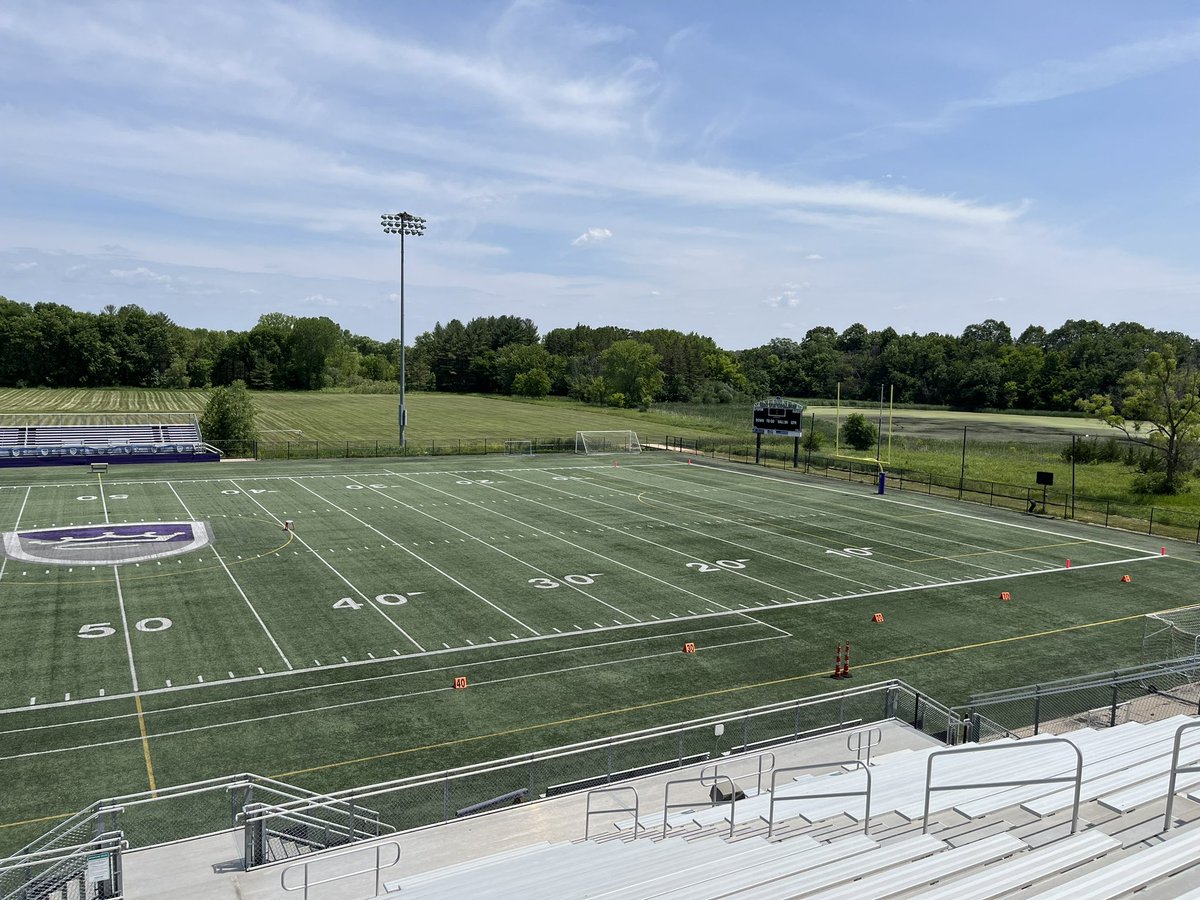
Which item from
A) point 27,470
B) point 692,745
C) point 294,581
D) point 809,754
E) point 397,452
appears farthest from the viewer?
point 397,452

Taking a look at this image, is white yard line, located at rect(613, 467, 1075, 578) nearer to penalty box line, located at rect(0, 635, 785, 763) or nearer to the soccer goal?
penalty box line, located at rect(0, 635, 785, 763)

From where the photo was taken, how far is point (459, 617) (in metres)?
23.7

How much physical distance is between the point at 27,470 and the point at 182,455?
25.6ft

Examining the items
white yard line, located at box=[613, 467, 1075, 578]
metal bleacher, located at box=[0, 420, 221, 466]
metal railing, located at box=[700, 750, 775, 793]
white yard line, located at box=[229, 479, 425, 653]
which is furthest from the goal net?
metal bleacher, located at box=[0, 420, 221, 466]

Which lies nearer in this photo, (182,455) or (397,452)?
(182,455)

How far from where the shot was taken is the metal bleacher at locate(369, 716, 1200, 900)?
7.60 meters

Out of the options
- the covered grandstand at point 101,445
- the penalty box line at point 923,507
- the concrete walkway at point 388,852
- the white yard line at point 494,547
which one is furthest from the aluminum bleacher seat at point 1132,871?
the covered grandstand at point 101,445

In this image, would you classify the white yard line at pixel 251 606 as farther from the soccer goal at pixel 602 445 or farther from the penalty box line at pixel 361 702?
the soccer goal at pixel 602 445

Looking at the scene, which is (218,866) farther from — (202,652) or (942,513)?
(942,513)

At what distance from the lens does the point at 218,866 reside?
11.0 metres

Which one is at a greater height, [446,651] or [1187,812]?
[1187,812]

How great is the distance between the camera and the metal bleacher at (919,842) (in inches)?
299

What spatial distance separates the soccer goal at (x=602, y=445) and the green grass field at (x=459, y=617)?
20181mm

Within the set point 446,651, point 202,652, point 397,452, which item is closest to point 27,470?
point 397,452
